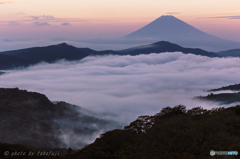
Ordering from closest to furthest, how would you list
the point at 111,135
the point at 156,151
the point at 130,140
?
1. the point at 156,151
2. the point at 130,140
3. the point at 111,135

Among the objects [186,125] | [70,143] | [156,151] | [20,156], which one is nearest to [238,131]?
[186,125]

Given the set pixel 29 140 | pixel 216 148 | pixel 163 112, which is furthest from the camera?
pixel 29 140

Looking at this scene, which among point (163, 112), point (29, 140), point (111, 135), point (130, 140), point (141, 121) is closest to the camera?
point (130, 140)

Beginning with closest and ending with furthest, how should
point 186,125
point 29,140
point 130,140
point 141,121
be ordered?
1. point 186,125
2. point 130,140
3. point 141,121
4. point 29,140

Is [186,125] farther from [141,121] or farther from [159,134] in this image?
[141,121]

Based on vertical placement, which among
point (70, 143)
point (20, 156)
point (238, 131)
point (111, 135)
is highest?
point (238, 131)

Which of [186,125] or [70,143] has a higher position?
[186,125]

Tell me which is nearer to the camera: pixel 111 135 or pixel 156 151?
pixel 156 151

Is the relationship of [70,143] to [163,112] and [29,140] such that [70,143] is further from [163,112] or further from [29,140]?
[163,112]

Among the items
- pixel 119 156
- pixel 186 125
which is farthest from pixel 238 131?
pixel 119 156
